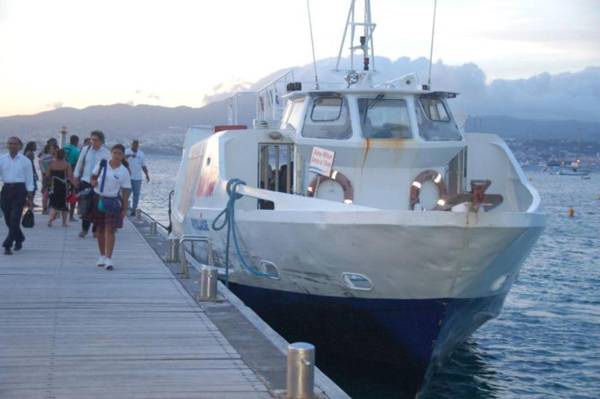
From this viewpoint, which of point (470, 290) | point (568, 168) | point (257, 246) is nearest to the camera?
point (470, 290)

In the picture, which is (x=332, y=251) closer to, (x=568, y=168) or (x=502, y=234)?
(x=502, y=234)

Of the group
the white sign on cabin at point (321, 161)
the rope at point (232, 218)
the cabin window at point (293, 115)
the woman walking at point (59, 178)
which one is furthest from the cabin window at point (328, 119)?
the woman walking at point (59, 178)

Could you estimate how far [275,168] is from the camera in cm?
1341

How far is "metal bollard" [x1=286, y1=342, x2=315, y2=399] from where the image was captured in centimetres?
627

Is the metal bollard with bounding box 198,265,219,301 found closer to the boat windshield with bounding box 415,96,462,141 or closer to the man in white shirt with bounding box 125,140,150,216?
the boat windshield with bounding box 415,96,462,141

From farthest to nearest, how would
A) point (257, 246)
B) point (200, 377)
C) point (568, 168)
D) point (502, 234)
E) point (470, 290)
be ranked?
point (568, 168) → point (257, 246) → point (470, 290) → point (502, 234) → point (200, 377)

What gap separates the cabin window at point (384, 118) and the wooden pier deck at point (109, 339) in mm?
3631

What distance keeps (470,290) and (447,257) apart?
31.1 inches

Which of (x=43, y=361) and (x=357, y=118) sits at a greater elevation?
(x=357, y=118)

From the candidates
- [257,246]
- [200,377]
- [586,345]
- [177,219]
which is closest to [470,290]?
[257,246]

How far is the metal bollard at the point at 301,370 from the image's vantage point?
627 cm

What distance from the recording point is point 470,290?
33.4 ft

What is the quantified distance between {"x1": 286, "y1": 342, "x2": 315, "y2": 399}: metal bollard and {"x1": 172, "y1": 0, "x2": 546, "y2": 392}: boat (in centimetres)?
336

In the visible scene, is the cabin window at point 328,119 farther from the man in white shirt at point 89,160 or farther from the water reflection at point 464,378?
the man in white shirt at point 89,160
